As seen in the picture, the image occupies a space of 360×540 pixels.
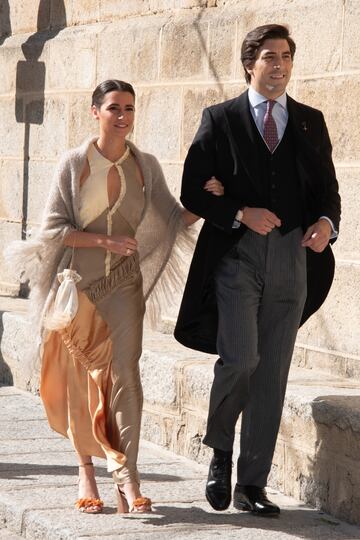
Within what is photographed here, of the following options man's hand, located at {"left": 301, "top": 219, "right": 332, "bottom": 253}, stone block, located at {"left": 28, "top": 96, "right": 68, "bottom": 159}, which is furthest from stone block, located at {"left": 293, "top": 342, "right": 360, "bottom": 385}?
stone block, located at {"left": 28, "top": 96, "right": 68, "bottom": 159}

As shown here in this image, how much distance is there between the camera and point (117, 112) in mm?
6328

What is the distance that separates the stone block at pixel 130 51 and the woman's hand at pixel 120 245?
285 centimetres

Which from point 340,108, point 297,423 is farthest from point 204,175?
point 340,108

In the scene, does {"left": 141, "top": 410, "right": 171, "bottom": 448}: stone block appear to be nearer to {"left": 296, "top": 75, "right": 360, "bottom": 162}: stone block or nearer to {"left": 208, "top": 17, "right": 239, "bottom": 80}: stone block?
{"left": 296, "top": 75, "right": 360, "bottom": 162}: stone block

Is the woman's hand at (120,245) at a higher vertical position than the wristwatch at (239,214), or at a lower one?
lower

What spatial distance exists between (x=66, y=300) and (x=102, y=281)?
0.19 m

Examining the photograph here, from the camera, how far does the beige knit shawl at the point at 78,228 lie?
639 cm

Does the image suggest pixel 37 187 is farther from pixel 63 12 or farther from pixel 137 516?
pixel 137 516

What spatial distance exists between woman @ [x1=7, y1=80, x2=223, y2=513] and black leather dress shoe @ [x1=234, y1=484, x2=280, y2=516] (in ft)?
1.27

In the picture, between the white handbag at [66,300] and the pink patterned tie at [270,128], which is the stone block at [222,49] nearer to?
the pink patterned tie at [270,128]

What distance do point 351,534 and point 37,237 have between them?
6.01 ft

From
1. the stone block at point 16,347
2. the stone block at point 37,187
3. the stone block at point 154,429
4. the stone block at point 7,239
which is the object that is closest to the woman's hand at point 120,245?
the stone block at point 154,429

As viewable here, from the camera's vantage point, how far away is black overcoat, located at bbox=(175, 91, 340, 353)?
609 centimetres

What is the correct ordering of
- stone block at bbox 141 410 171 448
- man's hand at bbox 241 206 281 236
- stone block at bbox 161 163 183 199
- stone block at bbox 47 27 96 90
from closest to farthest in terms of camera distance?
man's hand at bbox 241 206 281 236
stone block at bbox 141 410 171 448
stone block at bbox 161 163 183 199
stone block at bbox 47 27 96 90
